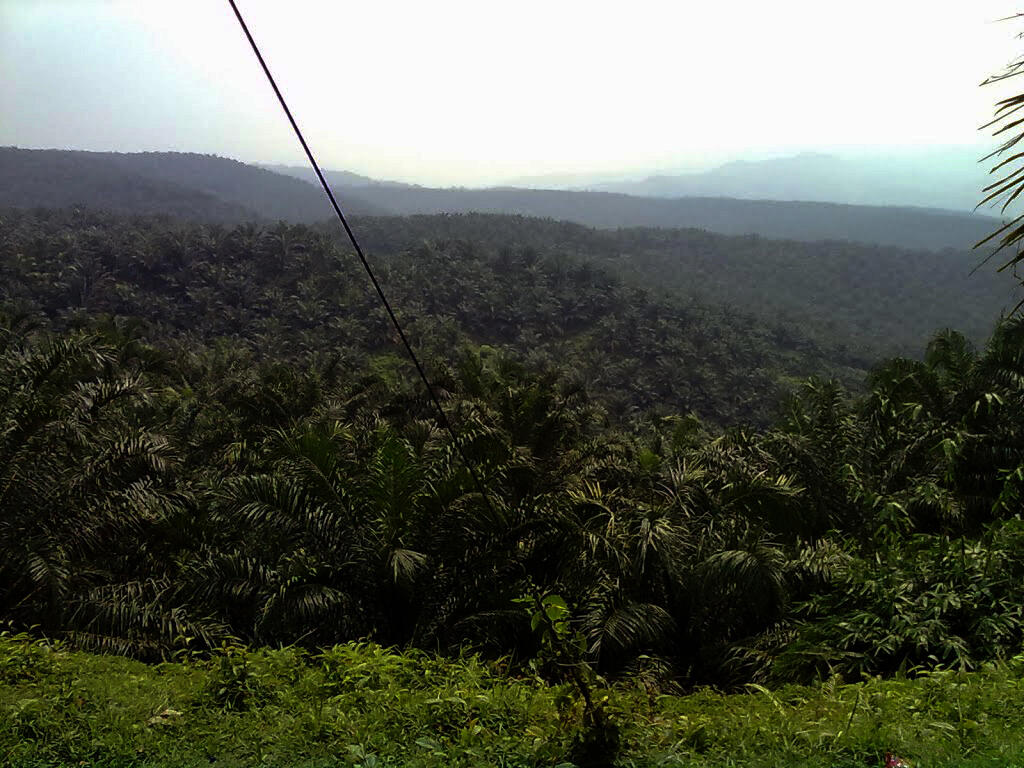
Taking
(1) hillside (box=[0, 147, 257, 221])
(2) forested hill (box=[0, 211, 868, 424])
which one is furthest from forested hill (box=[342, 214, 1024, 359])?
(1) hillside (box=[0, 147, 257, 221])

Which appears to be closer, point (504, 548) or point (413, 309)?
point (504, 548)

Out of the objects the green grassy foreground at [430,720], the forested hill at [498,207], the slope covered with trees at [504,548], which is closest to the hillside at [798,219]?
the forested hill at [498,207]

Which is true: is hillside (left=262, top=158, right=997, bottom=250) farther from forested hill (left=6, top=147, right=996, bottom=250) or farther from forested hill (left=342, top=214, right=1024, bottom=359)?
forested hill (left=342, top=214, right=1024, bottom=359)

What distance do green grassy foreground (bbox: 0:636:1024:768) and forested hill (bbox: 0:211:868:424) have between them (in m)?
31.1

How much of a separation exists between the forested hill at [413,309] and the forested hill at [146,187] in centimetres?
4686

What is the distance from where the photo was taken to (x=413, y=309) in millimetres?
54094

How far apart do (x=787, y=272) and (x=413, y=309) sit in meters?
67.5

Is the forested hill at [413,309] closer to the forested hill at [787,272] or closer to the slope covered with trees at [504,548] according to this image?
the forested hill at [787,272]

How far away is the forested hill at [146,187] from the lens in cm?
11625

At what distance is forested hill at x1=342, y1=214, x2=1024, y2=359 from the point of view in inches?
3248

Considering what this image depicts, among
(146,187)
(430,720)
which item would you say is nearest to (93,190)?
(146,187)

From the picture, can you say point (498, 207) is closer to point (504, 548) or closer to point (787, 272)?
point (787, 272)

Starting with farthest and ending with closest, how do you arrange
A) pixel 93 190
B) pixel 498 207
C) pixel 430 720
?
pixel 498 207, pixel 93 190, pixel 430 720

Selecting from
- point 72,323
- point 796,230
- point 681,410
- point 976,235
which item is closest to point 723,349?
point 681,410
